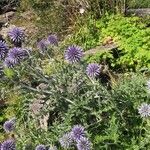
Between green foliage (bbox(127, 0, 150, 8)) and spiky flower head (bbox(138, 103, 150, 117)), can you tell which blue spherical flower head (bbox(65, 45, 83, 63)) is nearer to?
spiky flower head (bbox(138, 103, 150, 117))

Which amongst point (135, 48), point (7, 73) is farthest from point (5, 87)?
point (135, 48)

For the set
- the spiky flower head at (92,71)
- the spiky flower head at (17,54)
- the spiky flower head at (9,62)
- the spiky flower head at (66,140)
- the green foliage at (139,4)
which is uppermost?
the spiky flower head at (17,54)

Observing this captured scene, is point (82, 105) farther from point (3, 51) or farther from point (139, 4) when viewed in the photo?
point (139, 4)

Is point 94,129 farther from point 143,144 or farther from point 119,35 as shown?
point 119,35

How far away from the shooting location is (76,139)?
145 inches

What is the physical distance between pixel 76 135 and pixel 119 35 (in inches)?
99.3

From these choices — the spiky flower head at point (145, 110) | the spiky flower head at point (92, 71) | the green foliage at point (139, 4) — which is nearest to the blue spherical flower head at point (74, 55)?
the spiky flower head at point (92, 71)

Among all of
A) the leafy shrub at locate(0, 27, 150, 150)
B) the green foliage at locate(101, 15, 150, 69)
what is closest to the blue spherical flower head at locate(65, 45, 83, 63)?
the leafy shrub at locate(0, 27, 150, 150)

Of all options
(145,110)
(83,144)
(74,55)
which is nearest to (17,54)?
(74,55)

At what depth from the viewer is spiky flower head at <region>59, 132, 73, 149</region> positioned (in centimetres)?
379

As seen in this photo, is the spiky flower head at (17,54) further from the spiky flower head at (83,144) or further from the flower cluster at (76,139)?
the spiky flower head at (83,144)

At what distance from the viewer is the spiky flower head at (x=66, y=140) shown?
379 cm

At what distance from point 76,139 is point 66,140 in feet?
0.42

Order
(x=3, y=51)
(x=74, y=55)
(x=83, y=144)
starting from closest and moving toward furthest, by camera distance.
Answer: (x=83, y=144)
(x=74, y=55)
(x=3, y=51)
